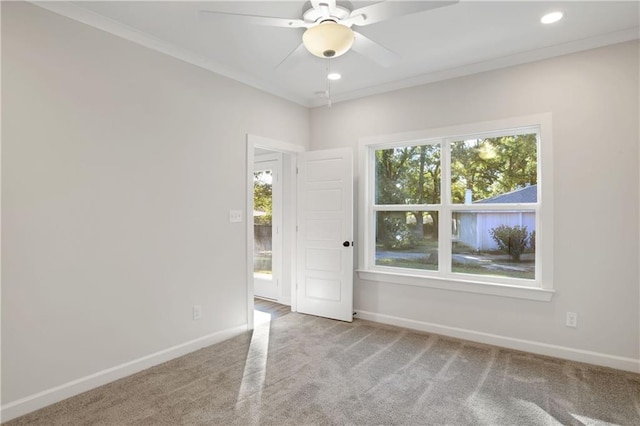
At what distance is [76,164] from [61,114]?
0.34 metres

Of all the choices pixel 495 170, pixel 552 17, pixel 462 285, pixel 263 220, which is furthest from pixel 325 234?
pixel 552 17

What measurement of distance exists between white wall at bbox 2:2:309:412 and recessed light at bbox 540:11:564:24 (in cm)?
271

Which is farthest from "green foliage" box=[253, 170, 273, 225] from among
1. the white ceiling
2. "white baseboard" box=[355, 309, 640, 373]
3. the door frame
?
"white baseboard" box=[355, 309, 640, 373]

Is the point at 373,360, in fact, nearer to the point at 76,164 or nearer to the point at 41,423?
the point at 41,423

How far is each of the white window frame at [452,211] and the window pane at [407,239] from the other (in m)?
0.07

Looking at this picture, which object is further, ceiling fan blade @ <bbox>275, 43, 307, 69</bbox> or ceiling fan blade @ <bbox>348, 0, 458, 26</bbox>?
ceiling fan blade @ <bbox>275, 43, 307, 69</bbox>

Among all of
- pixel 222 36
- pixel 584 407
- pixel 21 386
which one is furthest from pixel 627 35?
pixel 21 386

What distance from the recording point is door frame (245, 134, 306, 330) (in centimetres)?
374

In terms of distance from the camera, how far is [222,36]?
2887 mm

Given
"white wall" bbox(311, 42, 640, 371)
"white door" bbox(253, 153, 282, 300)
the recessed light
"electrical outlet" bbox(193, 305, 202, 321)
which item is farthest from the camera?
"white door" bbox(253, 153, 282, 300)

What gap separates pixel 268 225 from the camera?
5254 millimetres

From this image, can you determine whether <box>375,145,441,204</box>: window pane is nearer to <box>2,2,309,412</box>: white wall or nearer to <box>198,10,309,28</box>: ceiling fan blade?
<box>2,2,309,412</box>: white wall

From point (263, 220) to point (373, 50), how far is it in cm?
338

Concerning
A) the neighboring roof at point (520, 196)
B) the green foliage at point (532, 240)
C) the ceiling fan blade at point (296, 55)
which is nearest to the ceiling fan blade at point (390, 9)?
the ceiling fan blade at point (296, 55)
